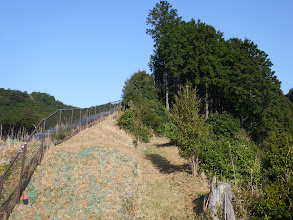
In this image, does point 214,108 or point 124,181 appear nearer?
point 124,181

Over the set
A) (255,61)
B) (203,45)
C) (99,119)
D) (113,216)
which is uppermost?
(203,45)

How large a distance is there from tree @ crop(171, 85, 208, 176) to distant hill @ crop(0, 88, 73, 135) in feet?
92.2

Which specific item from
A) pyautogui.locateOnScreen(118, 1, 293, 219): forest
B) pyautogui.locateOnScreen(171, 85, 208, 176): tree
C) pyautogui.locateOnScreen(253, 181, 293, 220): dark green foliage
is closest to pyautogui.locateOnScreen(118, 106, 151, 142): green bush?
→ pyautogui.locateOnScreen(118, 1, 293, 219): forest

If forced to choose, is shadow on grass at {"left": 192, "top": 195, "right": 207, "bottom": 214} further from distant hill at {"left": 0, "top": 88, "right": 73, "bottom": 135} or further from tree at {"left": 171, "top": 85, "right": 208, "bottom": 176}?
distant hill at {"left": 0, "top": 88, "right": 73, "bottom": 135}

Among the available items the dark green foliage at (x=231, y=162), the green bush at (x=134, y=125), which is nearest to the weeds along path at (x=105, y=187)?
the dark green foliage at (x=231, y=162)

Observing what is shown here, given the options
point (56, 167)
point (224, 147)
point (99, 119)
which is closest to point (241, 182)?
point (224, 147)

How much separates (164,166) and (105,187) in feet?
21.0

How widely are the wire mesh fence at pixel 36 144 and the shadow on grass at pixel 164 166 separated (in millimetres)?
6997

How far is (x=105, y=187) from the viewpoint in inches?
559

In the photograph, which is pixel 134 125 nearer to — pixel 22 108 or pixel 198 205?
pixel 198 205

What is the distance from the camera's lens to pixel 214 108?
52188mm

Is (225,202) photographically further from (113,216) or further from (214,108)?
(214,108)

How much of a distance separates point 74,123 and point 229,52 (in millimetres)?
31678

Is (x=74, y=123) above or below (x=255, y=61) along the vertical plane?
below
